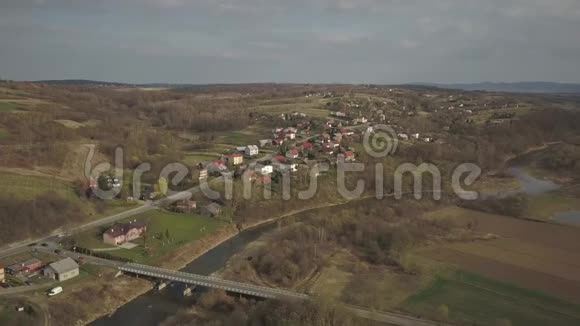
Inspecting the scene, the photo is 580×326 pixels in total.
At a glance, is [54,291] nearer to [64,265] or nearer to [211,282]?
[64,265]

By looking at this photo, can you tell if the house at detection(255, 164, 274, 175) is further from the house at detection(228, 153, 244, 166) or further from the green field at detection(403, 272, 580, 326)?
the green field at detection(403, 272, 580, 326)

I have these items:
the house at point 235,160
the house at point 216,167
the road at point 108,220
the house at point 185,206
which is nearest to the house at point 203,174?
the house at point 216,167

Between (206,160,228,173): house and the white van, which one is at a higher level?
(206,160,228,173): house

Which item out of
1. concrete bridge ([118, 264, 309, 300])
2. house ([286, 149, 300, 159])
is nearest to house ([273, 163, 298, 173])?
house ([286, 149, 300, 159])

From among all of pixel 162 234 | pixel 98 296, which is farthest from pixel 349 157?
pixel 98 296

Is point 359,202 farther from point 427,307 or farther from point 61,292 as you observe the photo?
point 61,292

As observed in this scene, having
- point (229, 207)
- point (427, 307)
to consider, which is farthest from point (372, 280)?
point (229, 207)
